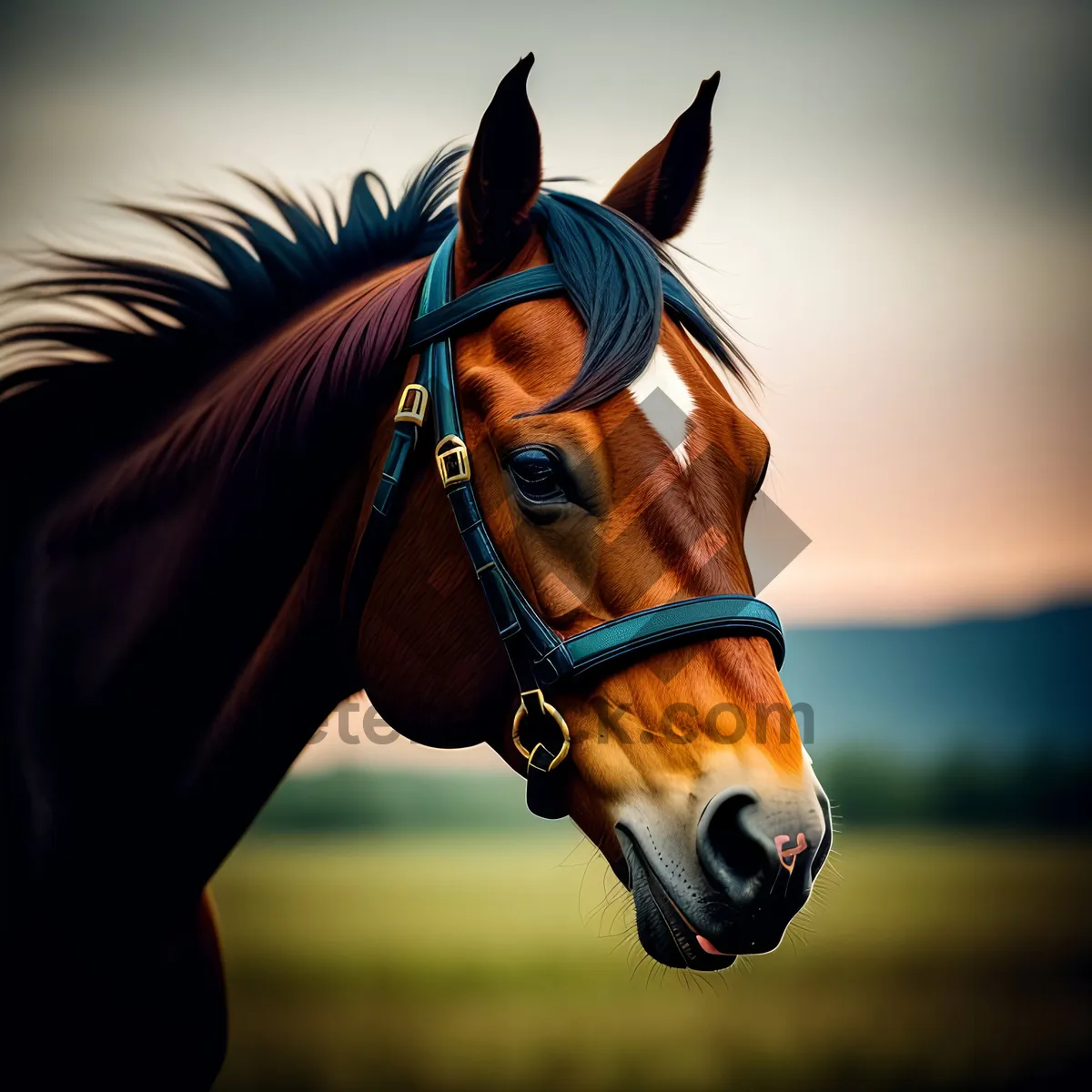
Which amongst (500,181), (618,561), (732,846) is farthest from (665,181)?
(732,846)

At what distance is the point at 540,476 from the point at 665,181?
72cm

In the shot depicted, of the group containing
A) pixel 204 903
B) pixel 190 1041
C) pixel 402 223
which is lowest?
pixel 190 1041

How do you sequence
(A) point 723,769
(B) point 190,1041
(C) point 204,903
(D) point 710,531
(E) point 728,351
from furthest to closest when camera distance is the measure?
(C) point 204,903, (B) point 190,1041, (E) point 728,351, (D) point 710,531, (A) point 723,769

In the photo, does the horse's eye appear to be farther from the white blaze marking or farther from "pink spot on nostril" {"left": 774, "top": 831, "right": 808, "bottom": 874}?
"pink spot on nostril" {"left": 774, "top": 831, "right": 808, "bottom": 874}

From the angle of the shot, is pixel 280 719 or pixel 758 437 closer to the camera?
pixel 758 437

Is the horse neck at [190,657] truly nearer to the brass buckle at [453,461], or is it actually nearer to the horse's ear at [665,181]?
the brass buckle at [453,461]

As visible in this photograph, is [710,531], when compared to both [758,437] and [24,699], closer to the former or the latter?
[758,437]

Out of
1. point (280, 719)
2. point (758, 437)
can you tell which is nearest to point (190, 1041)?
point (280, 719)

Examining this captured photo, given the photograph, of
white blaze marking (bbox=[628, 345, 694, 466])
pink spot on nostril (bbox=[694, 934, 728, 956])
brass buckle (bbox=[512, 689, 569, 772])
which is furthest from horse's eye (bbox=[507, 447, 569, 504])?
pink spot on nostril (bbox=[694, 934, 728, 956])

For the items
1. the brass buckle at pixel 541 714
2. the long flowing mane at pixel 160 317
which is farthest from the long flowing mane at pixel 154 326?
the brass buckle at pixel 541 714

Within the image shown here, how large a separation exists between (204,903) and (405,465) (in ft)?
3.68

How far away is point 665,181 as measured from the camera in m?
1.63

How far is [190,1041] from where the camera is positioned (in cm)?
172

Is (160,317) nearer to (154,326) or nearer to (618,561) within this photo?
(154,326)
